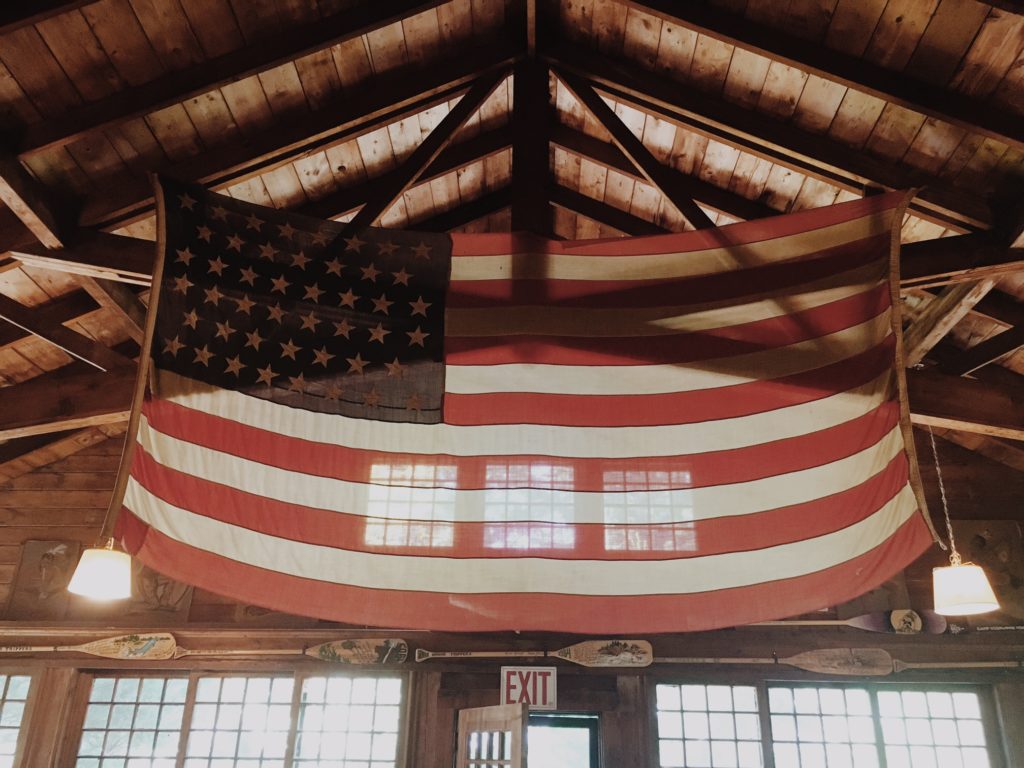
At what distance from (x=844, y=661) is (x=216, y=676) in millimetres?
5700

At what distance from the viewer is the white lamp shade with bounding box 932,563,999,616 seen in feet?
17.3

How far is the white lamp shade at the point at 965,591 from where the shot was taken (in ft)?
17.3

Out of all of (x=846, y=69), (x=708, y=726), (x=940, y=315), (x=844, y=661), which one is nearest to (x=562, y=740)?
(x=708, y=726)

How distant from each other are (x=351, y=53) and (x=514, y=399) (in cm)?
253

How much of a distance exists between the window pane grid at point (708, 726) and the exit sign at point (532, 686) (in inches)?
40.6

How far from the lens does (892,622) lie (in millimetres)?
7133

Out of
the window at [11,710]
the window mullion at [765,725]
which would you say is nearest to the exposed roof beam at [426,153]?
the window mullion at [765,725]

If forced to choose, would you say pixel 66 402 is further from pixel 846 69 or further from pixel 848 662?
pixel 848 662

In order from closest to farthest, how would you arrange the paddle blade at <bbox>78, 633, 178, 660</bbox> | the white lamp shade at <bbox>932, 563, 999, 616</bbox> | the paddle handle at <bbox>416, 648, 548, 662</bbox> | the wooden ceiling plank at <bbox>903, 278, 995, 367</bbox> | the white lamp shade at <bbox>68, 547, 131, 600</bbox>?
the white lamp shade at <bbox>68, 547, 131, 600</bbox> → the wooden ceiling plank at <bbox>903, 278, 995, 367</bbox> → the white lamp shade at <bbox>932, 563, 999, 616</bbox> → the paddle handle at <bbox>416, 648, 548, 662</bbox> → the paddle blade at <bbox>78, 633, 178, 660</bbox>

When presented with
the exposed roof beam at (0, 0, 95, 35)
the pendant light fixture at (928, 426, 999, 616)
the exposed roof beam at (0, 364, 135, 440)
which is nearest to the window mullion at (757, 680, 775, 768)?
the pendant light fixture at (928, 426, 999, 616)

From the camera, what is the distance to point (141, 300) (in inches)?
215

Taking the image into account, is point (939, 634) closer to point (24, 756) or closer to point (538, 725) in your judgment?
point (538, 725)

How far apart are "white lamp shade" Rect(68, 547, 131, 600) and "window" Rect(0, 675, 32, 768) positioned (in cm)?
447

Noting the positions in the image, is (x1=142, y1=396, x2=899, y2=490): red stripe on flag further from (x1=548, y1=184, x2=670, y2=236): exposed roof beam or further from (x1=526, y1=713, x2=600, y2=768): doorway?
(x1=526, y1=713, x2=600, y2=768): doorway
